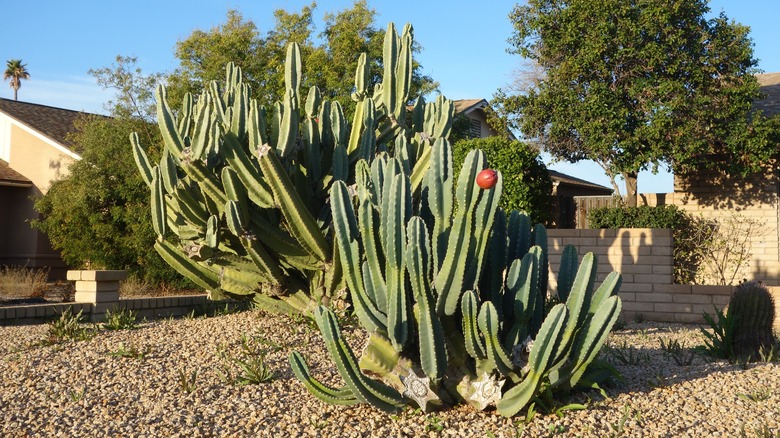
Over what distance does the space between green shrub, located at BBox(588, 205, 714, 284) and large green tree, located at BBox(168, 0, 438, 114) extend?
7.70 metres

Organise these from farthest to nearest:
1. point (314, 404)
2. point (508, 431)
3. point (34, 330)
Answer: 1. point (34, 330)
2. point (314, 404)
3. point (508, 431)

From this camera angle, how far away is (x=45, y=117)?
21.6 metres

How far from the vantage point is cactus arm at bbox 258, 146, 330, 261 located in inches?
242

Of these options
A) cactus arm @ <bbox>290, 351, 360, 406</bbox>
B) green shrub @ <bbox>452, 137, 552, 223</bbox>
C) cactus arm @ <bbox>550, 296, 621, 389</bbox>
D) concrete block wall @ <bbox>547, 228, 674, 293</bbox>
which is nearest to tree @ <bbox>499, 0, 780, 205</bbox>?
green shrub @ <bbox>452, 137, 552, 223</bbox>

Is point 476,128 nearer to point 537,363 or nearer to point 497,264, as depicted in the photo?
point 497,264

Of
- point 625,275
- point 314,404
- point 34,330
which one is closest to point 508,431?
point 314,404

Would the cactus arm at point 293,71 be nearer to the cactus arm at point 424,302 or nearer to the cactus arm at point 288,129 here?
the cactus arm at point 288,129

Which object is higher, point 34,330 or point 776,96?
point 776,96

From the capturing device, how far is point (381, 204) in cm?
448

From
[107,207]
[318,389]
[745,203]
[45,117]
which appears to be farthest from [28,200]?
[318,389]

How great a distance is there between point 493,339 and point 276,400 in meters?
1.55

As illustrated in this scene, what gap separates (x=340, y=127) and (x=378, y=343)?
3143 millimetres

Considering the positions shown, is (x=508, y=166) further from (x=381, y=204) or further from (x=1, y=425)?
(x=1, y=425)

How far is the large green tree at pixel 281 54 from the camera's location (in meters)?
19.2
